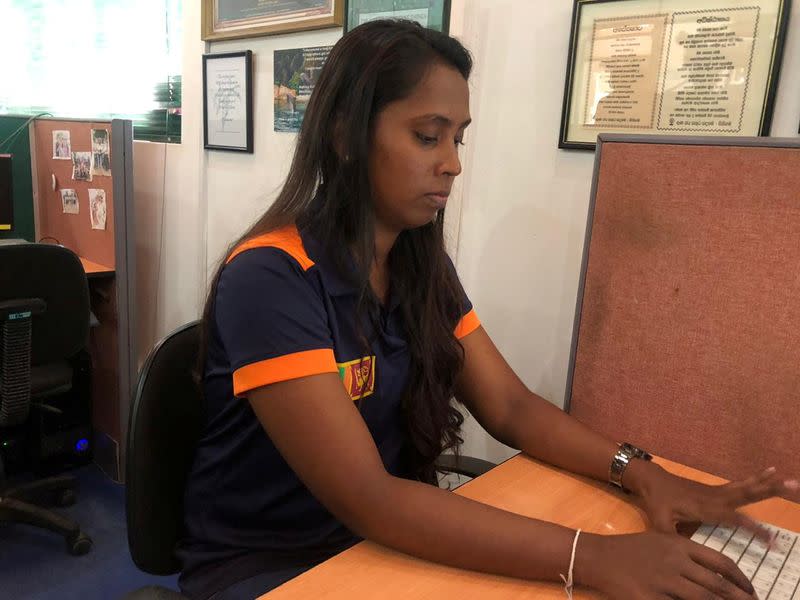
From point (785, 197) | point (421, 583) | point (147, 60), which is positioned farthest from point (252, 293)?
point (147, 60)

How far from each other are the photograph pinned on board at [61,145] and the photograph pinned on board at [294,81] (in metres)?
0.88

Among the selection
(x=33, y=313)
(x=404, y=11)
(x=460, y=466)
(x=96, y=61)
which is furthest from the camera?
(x=96, y=61)

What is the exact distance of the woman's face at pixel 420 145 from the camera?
0.87m

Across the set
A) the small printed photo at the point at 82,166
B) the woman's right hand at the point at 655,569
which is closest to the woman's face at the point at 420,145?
the woman's right hand at the point at 655,569

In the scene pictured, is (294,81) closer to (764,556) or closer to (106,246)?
(106,246)

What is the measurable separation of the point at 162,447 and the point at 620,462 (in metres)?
0.68

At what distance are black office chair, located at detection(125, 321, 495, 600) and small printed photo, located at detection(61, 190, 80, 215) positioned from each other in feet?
5.35

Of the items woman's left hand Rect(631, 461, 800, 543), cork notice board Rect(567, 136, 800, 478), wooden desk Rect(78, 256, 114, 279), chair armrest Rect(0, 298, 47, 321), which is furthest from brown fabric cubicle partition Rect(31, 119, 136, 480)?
woman's left hand Rect(631, 461, 800, 543)

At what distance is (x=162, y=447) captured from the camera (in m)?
0.92

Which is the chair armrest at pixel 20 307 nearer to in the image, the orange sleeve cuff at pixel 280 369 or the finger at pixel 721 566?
the orange sleeve cuff at pixel 280 369

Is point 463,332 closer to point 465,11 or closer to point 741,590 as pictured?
point 741,590

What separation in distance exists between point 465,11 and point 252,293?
1.01 m

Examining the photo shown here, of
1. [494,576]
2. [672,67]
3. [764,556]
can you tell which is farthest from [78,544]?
[672,67]

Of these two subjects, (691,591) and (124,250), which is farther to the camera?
(124,250)
